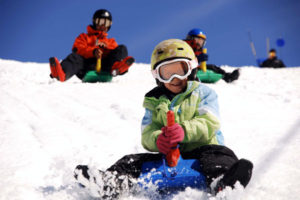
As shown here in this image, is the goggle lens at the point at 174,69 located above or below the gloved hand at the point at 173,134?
above

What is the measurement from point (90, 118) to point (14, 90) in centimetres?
161

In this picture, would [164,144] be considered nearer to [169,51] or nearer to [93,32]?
[169,51]

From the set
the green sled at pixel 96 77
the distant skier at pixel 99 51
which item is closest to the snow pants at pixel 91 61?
the distant skier at pixel 99 51

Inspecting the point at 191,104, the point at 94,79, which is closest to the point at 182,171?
the point at 191,104

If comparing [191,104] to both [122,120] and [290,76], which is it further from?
[290,76]

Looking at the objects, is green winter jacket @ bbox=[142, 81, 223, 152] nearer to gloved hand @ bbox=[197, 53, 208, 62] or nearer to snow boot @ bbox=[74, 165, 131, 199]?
snow boot @ bbox=[74, 165, 131, 199]

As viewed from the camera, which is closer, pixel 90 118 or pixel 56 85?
pixel 90 118

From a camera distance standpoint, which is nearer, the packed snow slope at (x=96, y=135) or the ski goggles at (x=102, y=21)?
the packed snow slope at (x=96, y=135)

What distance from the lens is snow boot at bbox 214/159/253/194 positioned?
1.36 m

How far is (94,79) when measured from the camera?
550cm

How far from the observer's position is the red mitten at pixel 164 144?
1.61m

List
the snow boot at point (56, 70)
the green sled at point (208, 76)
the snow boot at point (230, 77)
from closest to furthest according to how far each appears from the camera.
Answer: the snow boot at point (56, 70) → the green sled at point (208, 76) → the snow boot at point (230, 77)

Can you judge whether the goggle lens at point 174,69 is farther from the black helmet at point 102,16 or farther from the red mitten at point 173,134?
the black helmet at point 102,16

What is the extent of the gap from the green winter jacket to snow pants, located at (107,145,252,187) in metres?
0.06
